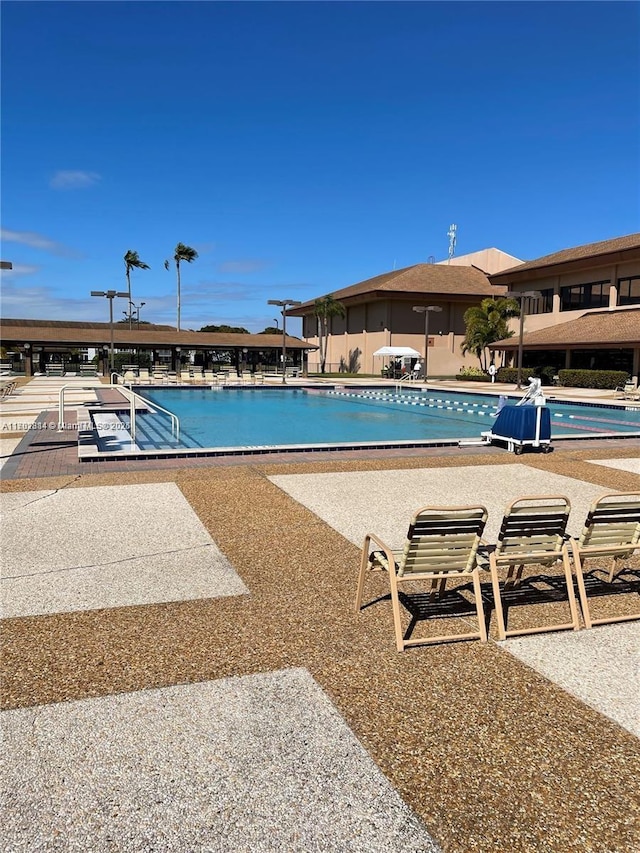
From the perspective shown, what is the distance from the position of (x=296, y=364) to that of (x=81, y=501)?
49.5m

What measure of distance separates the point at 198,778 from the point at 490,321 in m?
44.8

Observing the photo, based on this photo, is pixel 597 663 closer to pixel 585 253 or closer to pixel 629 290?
pixel 629 290

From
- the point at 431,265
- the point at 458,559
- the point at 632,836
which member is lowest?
the point at 632,836

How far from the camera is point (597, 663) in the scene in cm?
384

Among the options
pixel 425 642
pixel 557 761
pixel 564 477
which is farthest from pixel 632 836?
pixel 564 477

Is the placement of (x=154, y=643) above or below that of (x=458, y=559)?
below

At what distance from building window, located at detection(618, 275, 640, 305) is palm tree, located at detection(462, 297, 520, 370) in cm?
867

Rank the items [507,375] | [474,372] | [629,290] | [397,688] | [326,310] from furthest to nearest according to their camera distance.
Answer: [326,310] < [474,372] < [507,375] < [629,290] < [397,688]

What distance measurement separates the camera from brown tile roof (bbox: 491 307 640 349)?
30.8m

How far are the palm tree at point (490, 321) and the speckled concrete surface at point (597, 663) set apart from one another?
4157cm

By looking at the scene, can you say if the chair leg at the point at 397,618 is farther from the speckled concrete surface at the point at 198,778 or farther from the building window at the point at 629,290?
the building window at the point at 629,290

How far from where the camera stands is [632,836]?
2441 millimetres

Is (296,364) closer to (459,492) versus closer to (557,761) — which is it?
(459,492)

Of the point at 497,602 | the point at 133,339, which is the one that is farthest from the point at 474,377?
the point at 497,602
